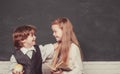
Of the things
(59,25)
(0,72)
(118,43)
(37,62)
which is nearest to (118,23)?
(118,43)

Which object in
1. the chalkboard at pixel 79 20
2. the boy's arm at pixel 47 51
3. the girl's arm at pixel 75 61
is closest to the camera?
the girl's arm at pixel 75 61

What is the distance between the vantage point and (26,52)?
242 cm

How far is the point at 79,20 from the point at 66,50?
0.36 m

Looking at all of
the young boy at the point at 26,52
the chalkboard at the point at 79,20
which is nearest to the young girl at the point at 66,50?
the young boy at the point at 26,52

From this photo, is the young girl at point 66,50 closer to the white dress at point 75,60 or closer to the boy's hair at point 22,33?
the white dress at point 75,60

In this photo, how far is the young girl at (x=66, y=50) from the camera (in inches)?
93.9

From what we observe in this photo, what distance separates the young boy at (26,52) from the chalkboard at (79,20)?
9.7 inches

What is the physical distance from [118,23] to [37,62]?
72 centimetres

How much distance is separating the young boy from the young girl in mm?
127

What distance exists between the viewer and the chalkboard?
104 inches

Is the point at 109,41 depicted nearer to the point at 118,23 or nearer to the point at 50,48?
the point at 118,23

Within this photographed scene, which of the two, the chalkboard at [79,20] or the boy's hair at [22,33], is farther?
the chalkboard at [79,20]

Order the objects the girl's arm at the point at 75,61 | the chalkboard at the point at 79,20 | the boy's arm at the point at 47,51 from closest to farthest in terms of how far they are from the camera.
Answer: the girl's arm at the point at 75,61 < the boy's arm at the point at 47,51 < the chalkboard at the point at 79,20

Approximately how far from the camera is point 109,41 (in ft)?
8.72
